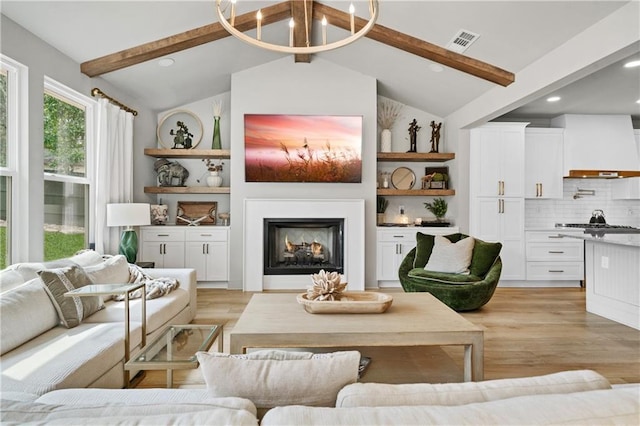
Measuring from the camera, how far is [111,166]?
14.0 ft

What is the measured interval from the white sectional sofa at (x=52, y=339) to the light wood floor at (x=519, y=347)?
1.32 ft

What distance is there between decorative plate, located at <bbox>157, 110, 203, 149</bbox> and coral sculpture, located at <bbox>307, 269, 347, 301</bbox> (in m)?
3.84

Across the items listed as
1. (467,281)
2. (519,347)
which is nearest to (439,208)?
(467,281)

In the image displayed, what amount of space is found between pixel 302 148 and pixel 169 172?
6.58ft

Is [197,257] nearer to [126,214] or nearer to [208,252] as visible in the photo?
[208,252]

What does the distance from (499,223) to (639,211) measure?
2745mm

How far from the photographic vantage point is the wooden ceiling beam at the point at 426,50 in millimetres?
3893

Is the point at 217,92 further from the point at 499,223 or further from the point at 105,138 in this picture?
the point at 499,223

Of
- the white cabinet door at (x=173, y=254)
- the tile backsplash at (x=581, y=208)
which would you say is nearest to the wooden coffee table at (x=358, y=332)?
the white cabinet door at (x=173, y=254)

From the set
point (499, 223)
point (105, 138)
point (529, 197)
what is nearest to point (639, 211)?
point (529, 197)

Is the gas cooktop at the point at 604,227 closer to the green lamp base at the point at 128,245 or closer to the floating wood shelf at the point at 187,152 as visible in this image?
the floating wood shelf at the point at 187,152

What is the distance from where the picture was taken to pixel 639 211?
20.1 feet

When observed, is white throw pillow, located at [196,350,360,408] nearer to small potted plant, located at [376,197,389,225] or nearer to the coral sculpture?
the coral sculpture

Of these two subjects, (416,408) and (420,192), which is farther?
(420,192)
